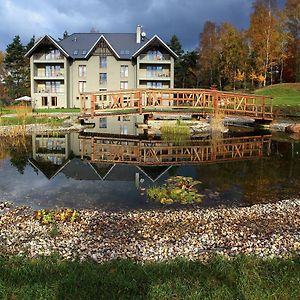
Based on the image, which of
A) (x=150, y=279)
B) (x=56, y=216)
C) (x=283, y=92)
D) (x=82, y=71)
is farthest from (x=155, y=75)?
(x=150, y=279)

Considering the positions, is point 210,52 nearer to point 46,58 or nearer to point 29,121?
point 46,58

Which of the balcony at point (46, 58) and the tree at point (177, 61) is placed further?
the tree at point (177, 61)

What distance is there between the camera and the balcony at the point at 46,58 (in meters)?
38.0

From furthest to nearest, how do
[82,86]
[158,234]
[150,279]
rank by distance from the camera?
[82,86] < [158,234] < [150,279]

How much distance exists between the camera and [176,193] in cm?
831

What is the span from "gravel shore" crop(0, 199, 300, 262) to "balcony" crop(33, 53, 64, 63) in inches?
1305

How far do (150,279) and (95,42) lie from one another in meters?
38.1

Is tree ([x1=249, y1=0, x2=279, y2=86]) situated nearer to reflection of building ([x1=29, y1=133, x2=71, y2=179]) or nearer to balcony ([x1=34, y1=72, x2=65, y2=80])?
balcony ([x1=34, y1=72, x2=65, y2=80])

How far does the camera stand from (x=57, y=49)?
37.9 meters

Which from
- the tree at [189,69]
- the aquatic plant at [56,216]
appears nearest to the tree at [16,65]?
the tree at [189,69]

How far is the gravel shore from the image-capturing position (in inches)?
196

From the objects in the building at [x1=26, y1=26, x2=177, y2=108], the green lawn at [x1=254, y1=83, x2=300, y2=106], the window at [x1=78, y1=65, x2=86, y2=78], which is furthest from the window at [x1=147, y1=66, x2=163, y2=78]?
the green lawn at [x1=254, y1=83, x2=300, y2=106]

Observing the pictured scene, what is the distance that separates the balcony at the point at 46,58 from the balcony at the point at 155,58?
873 centimetres

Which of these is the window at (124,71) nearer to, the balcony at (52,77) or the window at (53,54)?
the balcony at (52,77)
